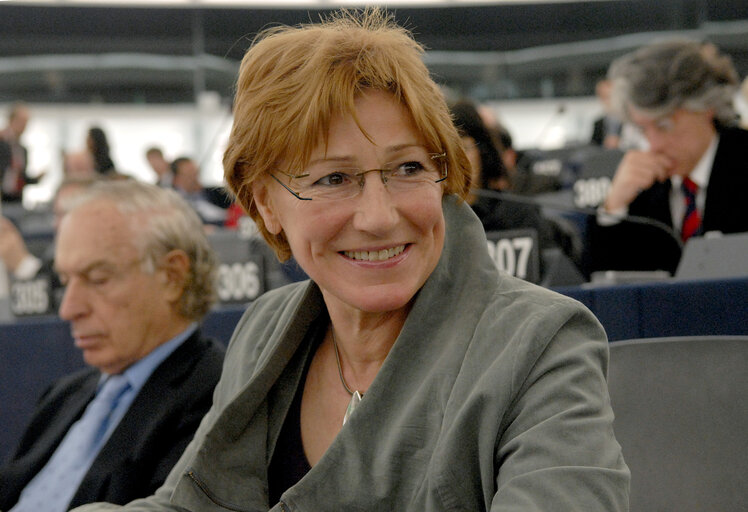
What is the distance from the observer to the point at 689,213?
10.8 ft

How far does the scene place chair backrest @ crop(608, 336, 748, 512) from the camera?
1.47m

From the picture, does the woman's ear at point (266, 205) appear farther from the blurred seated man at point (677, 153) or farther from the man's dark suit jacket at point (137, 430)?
the blurred seated man at point (677, 153)

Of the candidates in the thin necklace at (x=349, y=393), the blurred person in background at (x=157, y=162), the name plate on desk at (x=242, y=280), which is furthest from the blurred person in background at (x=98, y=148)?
the thin necklace at (x=349, y=393)

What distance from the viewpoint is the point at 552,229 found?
396cm

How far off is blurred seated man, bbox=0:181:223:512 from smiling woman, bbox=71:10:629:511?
598 mm

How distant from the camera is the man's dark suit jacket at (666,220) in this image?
120 inches

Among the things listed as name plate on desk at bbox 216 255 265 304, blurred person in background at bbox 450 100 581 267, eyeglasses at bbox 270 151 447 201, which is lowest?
name plate on desk at bbox 216 255 265 304

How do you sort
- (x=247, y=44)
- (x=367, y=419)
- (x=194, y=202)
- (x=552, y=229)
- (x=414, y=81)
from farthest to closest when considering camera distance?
(x=194, y=202) < (x=552, y=229) < (x=247, y=44) < (x=414, y=81) < (x=367, y=419)

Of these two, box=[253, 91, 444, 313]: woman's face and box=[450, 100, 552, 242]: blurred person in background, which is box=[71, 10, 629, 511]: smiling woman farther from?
box=[450, 100, 552, 242]: blurred person in background

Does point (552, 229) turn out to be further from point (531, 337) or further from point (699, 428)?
point (531, 337)

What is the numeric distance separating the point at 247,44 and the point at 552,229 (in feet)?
8.28

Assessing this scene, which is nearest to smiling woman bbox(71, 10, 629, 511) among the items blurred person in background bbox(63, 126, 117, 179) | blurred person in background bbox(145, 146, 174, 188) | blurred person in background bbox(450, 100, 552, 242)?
blurred person in background bbox(450, 100, 552, 242)

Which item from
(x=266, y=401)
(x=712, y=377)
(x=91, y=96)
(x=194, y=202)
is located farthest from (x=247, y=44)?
(x=91, y=96)

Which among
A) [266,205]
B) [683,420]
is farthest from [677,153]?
[266,205]
